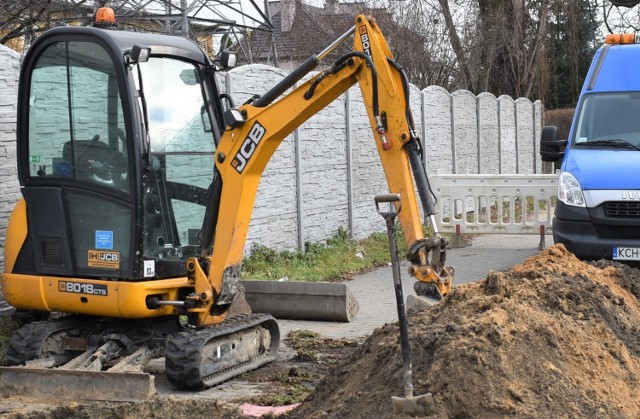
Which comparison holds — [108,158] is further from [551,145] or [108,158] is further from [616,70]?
[616,70]

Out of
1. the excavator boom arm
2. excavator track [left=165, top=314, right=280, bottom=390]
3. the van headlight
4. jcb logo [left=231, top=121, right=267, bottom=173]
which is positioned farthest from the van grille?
jcb logo [left=231, top=121, right=267, bottom=173]

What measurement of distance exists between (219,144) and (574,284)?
3083 millimetres

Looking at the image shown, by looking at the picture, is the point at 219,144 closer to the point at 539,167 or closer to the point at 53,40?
the point at 53,40

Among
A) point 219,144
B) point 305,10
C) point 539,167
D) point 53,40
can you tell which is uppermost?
point 305,10

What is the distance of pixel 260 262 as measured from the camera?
1444 cm

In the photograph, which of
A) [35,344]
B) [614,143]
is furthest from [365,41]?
[614,143]

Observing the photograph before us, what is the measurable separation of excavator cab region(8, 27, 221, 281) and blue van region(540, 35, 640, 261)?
5.01 metres

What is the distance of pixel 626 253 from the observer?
39.0ft

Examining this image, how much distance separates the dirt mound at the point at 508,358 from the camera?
5.99 m

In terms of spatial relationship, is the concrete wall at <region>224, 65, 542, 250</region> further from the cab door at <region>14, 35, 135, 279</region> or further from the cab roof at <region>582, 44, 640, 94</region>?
the cab door at <region>14, 35, 135, 279</region>

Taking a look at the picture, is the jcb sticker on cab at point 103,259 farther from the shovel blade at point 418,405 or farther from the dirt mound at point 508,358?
the shovel blade at point 418,405

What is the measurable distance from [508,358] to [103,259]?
372 centimetres

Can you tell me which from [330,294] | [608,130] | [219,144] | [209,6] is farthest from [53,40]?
[209,6]

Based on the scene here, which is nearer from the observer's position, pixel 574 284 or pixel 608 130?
pixel 574 284
